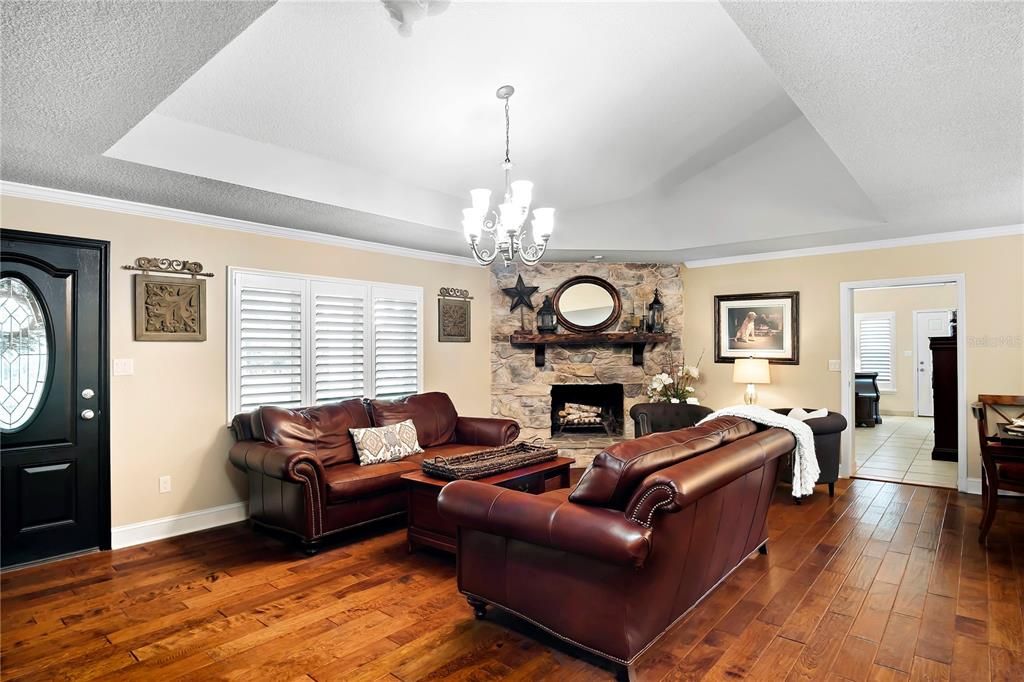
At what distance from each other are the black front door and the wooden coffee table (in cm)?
212

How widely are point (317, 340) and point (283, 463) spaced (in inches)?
62.0

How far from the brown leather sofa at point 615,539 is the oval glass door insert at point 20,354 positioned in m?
2.92

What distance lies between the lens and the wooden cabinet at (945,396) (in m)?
6.39

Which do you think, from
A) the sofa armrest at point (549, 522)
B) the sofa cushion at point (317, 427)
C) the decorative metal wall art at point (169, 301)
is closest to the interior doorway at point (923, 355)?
the sofa cushion at point (317, 427)

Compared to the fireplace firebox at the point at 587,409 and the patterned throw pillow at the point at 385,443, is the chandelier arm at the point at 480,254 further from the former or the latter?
the fireplace firebox at the point at 587,409

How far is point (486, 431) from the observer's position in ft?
17.0

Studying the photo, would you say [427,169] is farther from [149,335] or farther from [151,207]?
[149,335]

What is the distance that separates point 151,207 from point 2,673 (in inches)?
115

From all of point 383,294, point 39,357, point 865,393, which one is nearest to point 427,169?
point 383,294

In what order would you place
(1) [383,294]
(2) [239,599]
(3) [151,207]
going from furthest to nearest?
(1) [383,294]
(3) [151,207]
(2) [239,599]

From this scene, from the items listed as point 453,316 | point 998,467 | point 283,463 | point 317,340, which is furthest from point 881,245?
point 283,463

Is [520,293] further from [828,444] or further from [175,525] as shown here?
[175,525]

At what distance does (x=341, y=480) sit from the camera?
385cm

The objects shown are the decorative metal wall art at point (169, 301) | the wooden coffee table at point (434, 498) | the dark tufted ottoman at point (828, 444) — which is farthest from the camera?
Result: the dark tufted ottoman at point (828, 444)
